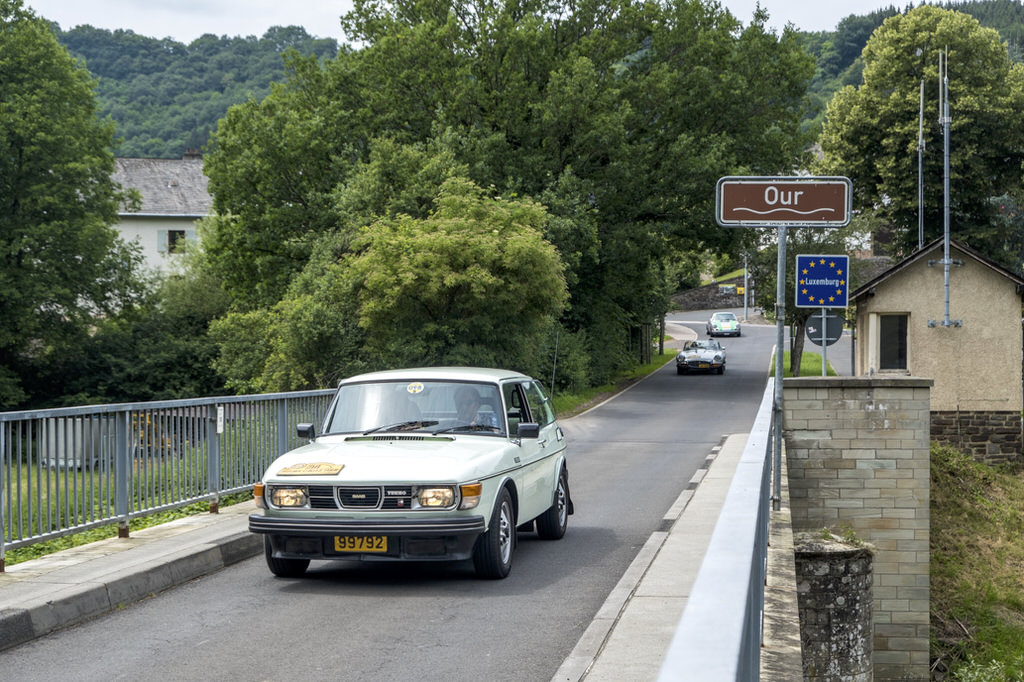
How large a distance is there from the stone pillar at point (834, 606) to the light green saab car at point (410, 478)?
192 inches

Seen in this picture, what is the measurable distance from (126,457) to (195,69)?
408 ft

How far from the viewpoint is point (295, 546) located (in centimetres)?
873

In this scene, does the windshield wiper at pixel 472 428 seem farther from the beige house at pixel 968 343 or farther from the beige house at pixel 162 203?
the beige house at pixel 162 203

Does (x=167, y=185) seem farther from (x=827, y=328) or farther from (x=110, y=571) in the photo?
(x=110, y=571)

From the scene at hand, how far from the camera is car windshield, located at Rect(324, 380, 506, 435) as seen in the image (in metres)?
9.76

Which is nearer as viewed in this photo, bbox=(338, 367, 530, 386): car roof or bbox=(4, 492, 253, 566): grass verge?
bbox=(338, 367, 530, 386): car roof

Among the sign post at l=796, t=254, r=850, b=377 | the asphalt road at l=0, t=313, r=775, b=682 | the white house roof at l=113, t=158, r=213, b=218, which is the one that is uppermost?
the white house roof at l=113, t=158, r=213, b=218

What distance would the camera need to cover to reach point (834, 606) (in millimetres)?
13695

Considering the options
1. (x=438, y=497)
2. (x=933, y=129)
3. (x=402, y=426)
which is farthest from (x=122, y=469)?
(x=933, y=129)

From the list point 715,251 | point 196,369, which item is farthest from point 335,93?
point 715,251

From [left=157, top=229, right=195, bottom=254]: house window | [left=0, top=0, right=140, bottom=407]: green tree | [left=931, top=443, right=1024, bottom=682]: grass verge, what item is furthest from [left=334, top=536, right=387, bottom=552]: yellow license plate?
[left=157, top=229, right=195, bottom=254]: house window

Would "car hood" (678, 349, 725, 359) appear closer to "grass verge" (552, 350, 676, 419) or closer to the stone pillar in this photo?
"grass verge" (552, 350, 676, 419)

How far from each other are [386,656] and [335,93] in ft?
117

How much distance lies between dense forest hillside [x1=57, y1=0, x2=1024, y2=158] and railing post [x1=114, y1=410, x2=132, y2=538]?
8999 cm
